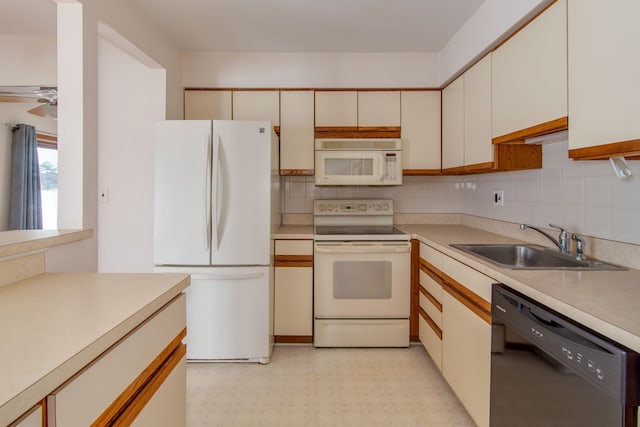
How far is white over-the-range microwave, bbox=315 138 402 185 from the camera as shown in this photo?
288cm

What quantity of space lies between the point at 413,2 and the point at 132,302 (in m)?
2.31

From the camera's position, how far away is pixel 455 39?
2.64m

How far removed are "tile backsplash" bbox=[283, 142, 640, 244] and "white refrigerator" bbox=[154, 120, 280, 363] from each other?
88cm

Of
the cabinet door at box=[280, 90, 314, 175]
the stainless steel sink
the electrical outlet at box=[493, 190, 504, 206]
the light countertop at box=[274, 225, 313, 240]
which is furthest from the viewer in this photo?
the cabinet door at box=[280, 90, 314, 175]

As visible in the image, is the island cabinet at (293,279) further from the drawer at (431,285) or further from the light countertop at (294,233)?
the drawer at (431,285)

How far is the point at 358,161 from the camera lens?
288 cm

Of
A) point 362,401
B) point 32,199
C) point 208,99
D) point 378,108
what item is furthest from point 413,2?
point 32,199

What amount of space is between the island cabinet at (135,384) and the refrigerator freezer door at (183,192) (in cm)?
121

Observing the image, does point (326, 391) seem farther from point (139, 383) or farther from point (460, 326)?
point (139, 383)

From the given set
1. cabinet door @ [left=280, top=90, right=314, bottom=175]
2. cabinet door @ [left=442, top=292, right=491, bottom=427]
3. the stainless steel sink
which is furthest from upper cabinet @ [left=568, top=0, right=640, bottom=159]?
cabinet door @ [left=280, top=90, right=314, bottom=175]

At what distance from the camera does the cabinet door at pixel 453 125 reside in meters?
2.57

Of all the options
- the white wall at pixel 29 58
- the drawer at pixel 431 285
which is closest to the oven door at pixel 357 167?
the drawer at pixel 431 285

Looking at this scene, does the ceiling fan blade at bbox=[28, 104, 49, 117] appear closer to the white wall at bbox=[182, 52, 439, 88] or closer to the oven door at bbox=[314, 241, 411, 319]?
the white wall at bbox=[182, 52, 439, 88]

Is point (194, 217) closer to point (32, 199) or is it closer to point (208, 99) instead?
point (208, 99)
